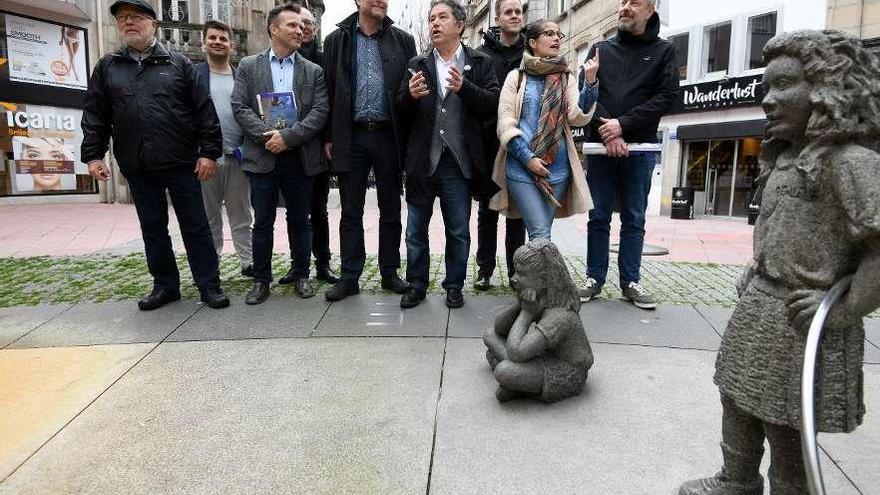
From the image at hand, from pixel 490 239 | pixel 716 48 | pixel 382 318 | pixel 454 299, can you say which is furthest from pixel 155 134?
pixel 716 48

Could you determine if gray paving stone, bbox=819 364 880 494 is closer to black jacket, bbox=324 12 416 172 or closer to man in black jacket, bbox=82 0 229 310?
black jacket, bbox=324 12 416 172

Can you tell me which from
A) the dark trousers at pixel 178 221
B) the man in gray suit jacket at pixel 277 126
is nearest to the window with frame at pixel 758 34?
the man in gray suit jacket at pixel 277 126

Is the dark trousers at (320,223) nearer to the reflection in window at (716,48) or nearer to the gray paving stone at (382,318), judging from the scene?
the gray paving stone at (382,318)

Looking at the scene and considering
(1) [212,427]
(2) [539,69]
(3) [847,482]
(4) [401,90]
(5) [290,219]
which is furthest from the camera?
(5) [290,219]

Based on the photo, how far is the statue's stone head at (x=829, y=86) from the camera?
61.8 inches

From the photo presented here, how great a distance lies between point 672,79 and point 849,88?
293 cm

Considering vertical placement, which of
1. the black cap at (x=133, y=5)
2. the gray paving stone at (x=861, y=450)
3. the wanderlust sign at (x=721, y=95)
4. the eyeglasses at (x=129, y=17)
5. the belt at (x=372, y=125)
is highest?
the wanderlust sign at (x=721, y=95)

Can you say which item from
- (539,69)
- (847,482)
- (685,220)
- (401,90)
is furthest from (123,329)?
(685,220)

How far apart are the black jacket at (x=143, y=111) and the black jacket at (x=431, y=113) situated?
5.22 feet

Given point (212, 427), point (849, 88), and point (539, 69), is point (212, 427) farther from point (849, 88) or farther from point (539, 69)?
point (539, 69)

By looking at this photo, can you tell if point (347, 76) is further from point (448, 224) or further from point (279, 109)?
point (448, 224)

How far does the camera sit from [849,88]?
157 centimetres

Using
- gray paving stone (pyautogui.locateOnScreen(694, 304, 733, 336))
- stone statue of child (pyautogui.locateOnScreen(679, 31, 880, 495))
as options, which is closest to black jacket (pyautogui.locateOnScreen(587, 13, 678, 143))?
gray paving stone (pyautogui.locateOnScreen(694, 304, 733, 336))

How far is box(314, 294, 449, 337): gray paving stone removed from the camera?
3.93 meters
